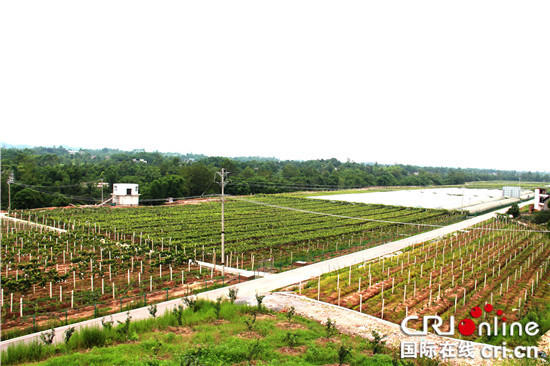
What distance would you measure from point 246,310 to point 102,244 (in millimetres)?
15599

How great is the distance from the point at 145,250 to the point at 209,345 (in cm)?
1563

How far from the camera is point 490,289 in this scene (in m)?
18.4

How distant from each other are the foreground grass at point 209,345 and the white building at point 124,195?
4293cm

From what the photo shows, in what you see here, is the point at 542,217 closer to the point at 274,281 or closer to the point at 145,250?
the point at 274,281

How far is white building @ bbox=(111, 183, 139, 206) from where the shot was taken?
53.8 m

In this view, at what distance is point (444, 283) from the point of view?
19391 millimetres

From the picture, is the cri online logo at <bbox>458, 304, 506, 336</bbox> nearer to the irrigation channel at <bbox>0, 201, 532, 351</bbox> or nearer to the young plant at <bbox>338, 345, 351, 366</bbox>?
the young plant at <bbox>338, 345, 351, 366</bbox>

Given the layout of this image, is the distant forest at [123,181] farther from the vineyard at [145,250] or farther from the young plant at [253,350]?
the young plant at [253,350]

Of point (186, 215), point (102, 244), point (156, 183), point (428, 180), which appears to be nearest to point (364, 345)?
point (102, 244)

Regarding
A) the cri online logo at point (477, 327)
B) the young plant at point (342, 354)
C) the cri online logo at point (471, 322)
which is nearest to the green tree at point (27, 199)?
the cri online logo at point (477, 327)

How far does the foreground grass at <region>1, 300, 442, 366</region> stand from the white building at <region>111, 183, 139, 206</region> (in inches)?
1690

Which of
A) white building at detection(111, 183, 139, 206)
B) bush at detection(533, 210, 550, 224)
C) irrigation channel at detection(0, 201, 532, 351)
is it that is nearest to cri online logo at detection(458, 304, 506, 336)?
irrigation channel at detection(0, 201, 532, 351)

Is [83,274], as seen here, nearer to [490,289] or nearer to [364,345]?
[364,345]

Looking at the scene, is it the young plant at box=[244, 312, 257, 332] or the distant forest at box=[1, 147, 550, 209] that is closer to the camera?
the young plant at box=[244, 312, 257, 332]
